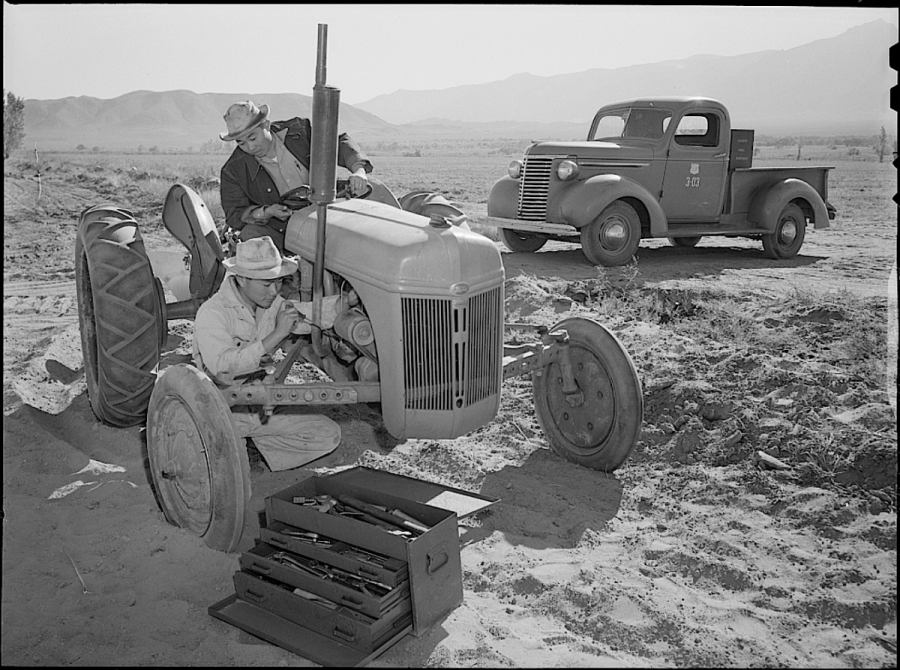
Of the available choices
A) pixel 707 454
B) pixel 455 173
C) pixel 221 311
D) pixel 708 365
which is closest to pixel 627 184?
pixel 708 365

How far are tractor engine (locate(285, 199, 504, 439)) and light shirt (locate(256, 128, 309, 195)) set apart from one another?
3.96ft

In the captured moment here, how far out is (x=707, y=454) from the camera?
521 cm

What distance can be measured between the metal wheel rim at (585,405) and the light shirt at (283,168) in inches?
81.0

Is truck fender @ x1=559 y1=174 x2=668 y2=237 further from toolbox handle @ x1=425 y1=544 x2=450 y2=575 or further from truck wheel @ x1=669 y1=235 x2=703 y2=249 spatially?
toolbox handle @ x1=425 y1=544 x2=450 y2=575

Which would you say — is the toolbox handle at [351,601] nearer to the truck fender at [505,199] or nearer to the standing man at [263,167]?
the standing man at [263,167]

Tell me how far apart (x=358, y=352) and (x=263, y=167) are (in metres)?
1.61

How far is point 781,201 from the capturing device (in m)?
12.1

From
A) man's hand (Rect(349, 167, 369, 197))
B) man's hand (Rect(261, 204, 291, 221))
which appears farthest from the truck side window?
man's hand (Rect(261, 204, 291, 221))

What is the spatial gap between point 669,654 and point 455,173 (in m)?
34.6

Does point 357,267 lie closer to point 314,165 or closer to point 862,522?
point 314,165

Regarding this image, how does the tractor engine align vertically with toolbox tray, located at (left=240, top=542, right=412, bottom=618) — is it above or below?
above

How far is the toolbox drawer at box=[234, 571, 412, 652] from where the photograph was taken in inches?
128

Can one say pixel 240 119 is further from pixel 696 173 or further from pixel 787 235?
pixel 787 235

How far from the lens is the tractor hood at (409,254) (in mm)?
3873
